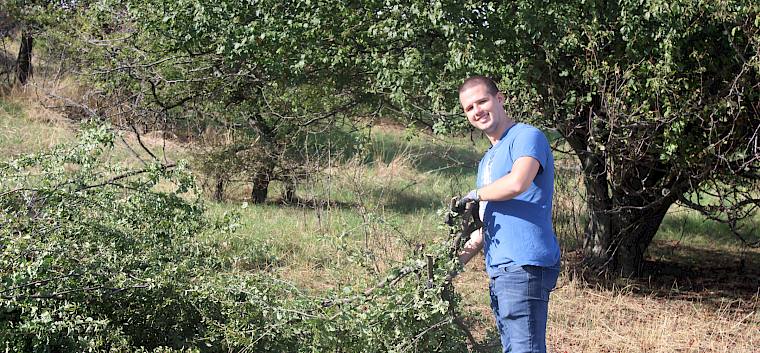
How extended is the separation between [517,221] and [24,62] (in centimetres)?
1749

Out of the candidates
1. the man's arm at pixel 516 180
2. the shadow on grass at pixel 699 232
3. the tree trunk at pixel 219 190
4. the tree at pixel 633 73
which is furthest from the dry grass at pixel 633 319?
the tree trunk at pixel 219 190

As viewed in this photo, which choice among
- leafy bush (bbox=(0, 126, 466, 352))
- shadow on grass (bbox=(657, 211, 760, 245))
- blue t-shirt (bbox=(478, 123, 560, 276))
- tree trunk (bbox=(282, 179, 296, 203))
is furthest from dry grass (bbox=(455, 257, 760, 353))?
shadow on grass (bbox=(657, 211, 760, 245))

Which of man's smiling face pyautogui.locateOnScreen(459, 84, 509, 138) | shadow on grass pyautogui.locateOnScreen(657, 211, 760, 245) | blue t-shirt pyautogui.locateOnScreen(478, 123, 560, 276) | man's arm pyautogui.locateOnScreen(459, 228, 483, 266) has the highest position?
man's smiling face pyautogui.locateOnScreen(459, 84, 509, 138)

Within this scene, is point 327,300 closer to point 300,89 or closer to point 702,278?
point 300,89

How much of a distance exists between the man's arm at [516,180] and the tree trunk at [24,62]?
16.6 metres

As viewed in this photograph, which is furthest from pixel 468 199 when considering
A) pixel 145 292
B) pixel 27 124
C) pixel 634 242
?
pixel 27 124

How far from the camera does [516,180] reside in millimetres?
3514

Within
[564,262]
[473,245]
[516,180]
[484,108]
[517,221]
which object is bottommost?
[564,262]

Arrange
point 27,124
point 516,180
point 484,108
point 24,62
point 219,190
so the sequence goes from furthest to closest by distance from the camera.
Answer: point 24,62 < point 27,124 < point 219,190 < point 484,108 < point 516,180

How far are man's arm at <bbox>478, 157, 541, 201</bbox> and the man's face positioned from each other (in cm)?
26

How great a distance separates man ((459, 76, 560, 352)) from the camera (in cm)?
357

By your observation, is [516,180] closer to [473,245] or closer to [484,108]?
[484,108]

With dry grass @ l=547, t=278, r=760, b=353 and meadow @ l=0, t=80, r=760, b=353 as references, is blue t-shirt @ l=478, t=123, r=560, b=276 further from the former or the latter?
dry grass @ l=547, t=278, r=760, b=353

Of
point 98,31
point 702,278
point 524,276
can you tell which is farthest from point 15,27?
point 524,276
